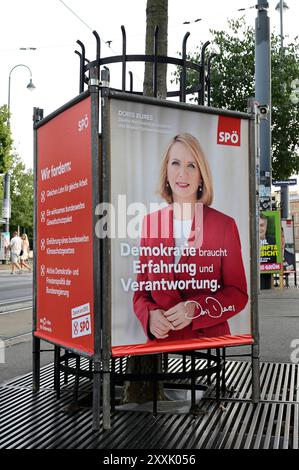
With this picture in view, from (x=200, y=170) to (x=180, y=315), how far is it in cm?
108

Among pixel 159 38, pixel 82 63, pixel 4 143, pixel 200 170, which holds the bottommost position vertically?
pixel 200 170

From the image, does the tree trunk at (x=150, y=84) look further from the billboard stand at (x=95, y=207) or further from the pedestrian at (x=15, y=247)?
the pedestrian at (x=15, y=247)

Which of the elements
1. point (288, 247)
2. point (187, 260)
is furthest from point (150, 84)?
point (288, 247)

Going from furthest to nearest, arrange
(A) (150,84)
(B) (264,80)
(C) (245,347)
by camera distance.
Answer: (B) (264,80) → (C) (245,347) → (A) (150,84)

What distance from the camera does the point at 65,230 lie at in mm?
4742

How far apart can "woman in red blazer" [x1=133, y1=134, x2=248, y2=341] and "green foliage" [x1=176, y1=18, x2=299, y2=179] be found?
15.9 metres

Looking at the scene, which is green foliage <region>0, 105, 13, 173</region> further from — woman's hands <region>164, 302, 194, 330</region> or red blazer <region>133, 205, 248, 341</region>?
woman's hands <region>164, 302, 194, 330</region>

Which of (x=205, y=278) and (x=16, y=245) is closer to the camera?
(x=205, y=278)

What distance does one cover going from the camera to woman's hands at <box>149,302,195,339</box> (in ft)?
14.3

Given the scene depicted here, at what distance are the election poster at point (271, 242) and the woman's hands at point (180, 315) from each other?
36.2ft

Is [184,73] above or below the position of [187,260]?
above

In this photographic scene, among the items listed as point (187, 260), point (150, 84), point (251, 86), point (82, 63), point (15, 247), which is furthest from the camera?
point (15, 247)
